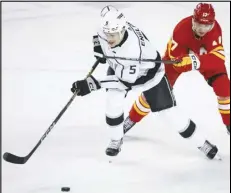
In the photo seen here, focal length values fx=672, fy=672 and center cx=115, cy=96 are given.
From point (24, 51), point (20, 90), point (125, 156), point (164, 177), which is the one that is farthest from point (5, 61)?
point (164, 177)

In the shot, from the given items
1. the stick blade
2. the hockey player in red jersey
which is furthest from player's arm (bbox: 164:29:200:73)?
Answer: the stick blade

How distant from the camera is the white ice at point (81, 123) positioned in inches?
121

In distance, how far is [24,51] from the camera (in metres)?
4.70

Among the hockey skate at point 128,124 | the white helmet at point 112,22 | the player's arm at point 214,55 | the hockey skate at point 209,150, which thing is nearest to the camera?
the white helmet at point 112,22

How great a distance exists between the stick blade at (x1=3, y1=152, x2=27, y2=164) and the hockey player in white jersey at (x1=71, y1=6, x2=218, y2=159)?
0.40 meters

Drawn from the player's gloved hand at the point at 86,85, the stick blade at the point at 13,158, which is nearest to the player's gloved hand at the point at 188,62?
the player's gloved hand at the point at 86,85

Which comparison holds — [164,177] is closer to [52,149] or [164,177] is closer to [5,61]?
[52,149]

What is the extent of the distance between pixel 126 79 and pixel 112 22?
0.28 m

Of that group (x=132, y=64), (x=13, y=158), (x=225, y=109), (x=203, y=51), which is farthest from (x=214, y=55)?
(x=13, y=158)

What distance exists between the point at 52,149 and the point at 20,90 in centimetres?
79

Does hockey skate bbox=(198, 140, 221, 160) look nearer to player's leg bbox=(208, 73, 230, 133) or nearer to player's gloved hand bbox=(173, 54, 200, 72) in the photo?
player's leg bbox=(208, 73, 230, 133)

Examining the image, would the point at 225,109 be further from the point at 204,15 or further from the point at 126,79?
the point at 126,79

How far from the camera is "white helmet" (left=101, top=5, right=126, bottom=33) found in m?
2.79

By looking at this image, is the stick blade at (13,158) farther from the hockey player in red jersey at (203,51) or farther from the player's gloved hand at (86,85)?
the hockey player in red jersey at (203,51)
